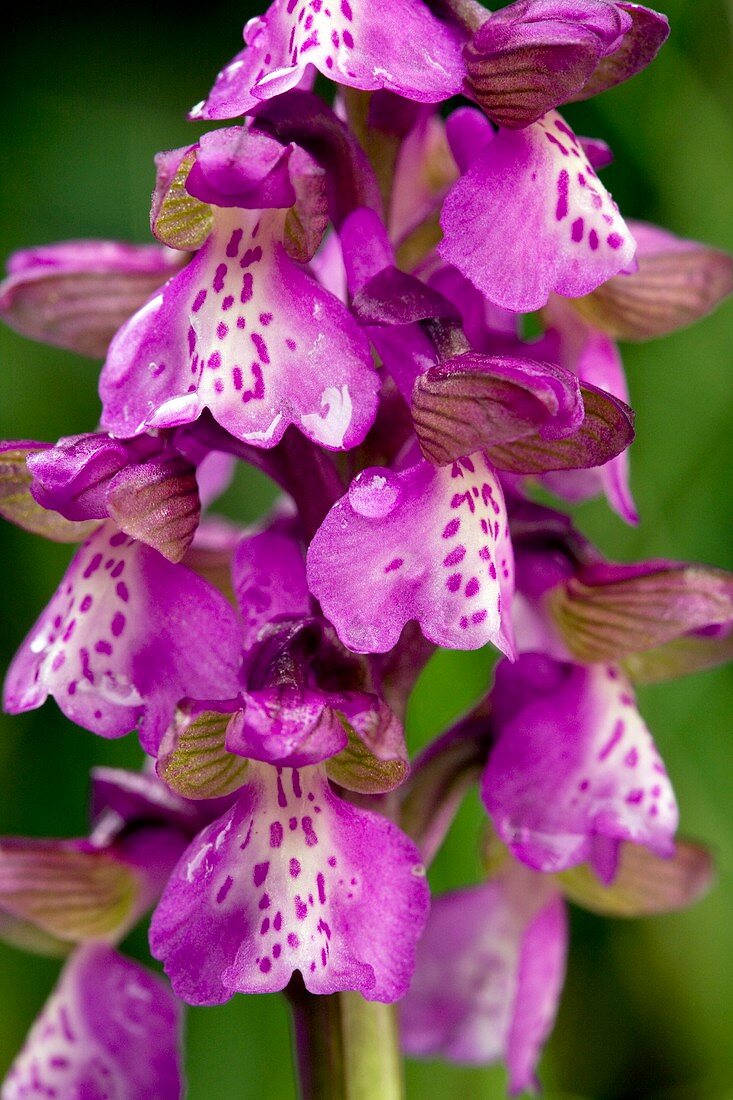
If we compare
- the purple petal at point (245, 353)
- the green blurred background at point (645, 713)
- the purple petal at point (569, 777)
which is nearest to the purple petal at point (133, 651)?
the purple petal at point (245, 353)

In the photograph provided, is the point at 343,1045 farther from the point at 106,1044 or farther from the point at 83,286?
the point at 83,286

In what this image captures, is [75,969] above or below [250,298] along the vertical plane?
below

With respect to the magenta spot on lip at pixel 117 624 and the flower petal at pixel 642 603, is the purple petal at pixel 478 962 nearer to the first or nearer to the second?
the flower petal at pixel 642 603

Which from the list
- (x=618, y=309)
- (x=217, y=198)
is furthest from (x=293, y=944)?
(x=618, y=309)

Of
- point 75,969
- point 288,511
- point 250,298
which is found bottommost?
point 75,969

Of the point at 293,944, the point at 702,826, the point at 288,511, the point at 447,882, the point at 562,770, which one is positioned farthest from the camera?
the point at 702,826

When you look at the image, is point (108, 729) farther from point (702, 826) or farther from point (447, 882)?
point (702, 826)

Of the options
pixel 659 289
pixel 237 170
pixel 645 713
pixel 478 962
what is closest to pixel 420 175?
pixel 659 289
